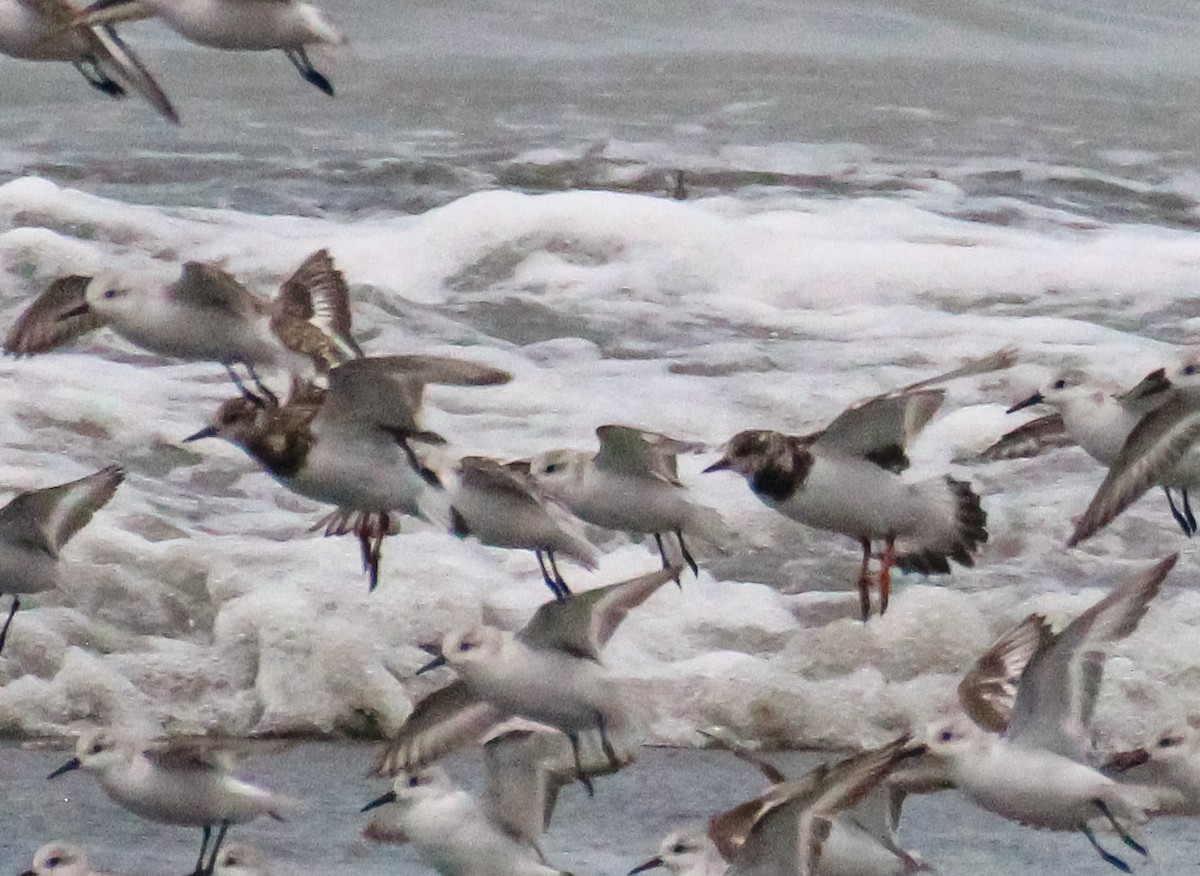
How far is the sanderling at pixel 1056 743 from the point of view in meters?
3.43

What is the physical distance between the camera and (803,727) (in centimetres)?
500

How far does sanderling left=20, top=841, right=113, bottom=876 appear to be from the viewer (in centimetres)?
353

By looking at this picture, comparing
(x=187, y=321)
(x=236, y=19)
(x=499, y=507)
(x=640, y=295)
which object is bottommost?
(x=640, y=295)

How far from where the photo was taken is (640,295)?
7.81 meters

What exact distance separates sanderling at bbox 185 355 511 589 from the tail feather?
944 mm

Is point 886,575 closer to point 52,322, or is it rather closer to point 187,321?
point 187,321

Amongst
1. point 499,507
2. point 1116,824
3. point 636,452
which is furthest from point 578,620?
point 1116,824

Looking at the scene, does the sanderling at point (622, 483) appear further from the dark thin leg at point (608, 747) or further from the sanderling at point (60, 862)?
the sanderling at point (60, 862)

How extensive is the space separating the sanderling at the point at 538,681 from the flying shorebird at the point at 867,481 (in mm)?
353

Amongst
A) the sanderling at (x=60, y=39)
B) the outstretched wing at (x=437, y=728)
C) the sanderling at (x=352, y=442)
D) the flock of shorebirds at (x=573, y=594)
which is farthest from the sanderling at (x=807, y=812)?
the sanderling at (x=60, y=39)

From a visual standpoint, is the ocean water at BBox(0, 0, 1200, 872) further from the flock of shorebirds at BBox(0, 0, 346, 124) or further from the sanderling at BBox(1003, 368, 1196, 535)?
the sanderling at BBox(1003, 368, 1196, 535)

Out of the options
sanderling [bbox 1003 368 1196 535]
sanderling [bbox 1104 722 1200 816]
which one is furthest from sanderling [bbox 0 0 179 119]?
sanderling [bbox 1104 722 1200 816]

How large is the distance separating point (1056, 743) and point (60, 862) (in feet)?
4.84

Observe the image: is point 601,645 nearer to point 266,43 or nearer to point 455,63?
point 266,43
